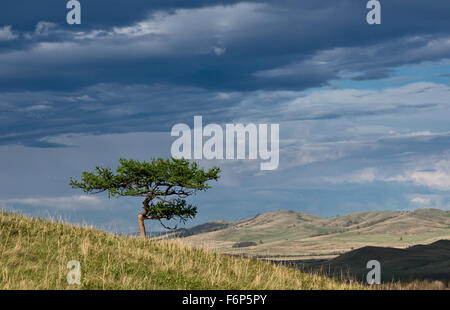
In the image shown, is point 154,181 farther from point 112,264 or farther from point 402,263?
point 402,263

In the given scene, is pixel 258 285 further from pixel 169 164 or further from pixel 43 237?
pixel 169 164

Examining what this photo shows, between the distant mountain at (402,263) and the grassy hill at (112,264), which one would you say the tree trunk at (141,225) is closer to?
the grassy hill at (112,264)

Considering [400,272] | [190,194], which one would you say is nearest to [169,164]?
[190,194]

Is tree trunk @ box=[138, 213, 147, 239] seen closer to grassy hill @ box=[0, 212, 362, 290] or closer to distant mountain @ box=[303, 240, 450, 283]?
grassy hill @ box=[0, 212, 362, 290]

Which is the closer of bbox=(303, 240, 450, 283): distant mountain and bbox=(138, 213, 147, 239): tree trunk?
bbox=(138, 213, 147, 239): tree trunk

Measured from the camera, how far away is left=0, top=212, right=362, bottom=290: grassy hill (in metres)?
25.4

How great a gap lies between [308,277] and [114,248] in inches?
556

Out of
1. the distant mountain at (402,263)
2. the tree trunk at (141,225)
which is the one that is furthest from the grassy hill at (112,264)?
the distant mountain at (402,263)

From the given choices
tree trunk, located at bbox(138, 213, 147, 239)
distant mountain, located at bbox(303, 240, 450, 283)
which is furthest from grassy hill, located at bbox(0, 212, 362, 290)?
distant mountain, located at bbox(303, 240, 450, 283)

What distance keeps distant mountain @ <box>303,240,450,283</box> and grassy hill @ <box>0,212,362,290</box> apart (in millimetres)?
32973

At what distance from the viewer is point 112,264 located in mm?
28844

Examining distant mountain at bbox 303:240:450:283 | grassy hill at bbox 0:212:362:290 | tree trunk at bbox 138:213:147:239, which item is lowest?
distant mountain at bbox 303:240:450:283

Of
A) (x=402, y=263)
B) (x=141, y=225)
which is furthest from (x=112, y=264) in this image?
(x=402, y=263)

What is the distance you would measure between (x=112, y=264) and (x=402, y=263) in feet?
215
